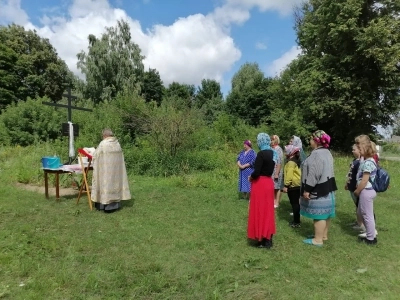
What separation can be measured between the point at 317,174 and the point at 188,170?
8263 millimetres

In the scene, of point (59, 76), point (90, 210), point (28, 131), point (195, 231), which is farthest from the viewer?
point (59, 76)

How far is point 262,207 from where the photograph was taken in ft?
16.0

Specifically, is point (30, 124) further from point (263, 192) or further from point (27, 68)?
point (263, 192)

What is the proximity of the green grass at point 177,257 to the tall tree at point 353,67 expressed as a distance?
14.4 m

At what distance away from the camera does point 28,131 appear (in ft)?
65.7

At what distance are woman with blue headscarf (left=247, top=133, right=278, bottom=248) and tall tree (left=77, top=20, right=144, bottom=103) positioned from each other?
1061 inches

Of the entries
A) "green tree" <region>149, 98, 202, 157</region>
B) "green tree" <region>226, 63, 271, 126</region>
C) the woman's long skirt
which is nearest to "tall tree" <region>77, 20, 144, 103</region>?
"green tree" <region>226, 63, 271, 126</region>

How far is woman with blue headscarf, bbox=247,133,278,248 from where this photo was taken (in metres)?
4.86

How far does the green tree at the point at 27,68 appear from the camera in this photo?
3274 centimetres

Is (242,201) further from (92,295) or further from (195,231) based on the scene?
(92,295)

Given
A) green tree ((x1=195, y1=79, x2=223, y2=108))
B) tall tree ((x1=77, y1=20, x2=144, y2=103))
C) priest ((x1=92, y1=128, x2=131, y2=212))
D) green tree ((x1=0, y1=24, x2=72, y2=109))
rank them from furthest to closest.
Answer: green tree ((x1=195, y1=79, x2=223, y2=108)) → green tree ((x1=0, y1=24, x2=72, y2=109)) → tall tree ((x1=77, y1=20, x2=144, y2=103)) → priest ((x1=92, y1=128, x2=131, y2=212))

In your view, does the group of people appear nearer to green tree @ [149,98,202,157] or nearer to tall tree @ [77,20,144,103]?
green tree @ [149,98,202,157]

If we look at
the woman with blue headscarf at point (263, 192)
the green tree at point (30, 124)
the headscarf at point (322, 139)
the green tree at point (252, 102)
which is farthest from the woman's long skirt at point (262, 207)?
the green tree at point (252, 102)

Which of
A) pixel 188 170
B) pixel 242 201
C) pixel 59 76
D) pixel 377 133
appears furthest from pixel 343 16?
pixel 59 76
